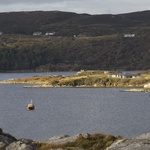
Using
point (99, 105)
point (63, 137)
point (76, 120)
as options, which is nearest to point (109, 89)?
point (99, 105)

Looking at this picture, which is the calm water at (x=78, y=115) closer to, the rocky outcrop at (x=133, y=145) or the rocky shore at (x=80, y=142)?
the rocky shore at (x=80, y=142)

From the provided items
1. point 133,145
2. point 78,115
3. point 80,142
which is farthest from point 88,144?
point 78,115

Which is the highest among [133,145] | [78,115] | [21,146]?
[133,145]

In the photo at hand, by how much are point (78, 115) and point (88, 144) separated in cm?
8779

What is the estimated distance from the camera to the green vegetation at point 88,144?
22969 millimetres

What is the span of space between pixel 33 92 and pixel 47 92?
4683 mm

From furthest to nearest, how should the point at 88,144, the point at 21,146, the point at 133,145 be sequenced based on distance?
1. the point at 88,144
2. the point at 21,146
3. the point at 133,145

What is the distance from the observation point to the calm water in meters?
83.8

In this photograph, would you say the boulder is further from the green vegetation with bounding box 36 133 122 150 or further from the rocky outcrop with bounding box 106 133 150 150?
the rocky outcrop with bounding box 106 133 150 150

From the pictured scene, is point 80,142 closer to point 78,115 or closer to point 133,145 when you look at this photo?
point 133,145

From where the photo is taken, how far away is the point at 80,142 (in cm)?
2391

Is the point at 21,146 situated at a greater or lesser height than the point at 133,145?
lesser

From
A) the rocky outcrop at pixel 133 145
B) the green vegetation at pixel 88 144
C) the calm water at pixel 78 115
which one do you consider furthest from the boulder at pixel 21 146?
the calm water at pixel 78 115

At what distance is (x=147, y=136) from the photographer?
71.2 feet
